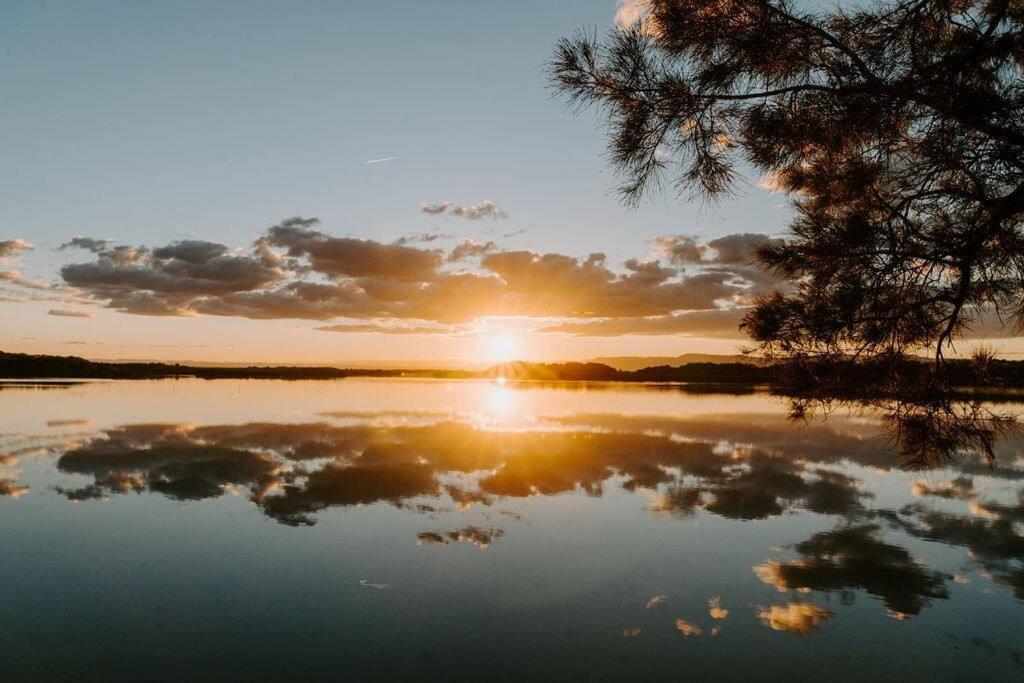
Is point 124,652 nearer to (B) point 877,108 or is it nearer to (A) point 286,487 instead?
(A) point 286,487

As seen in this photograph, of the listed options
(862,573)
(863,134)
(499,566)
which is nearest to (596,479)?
(499,566)

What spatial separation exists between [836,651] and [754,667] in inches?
38.2

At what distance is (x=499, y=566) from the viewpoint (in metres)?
A: 8.16

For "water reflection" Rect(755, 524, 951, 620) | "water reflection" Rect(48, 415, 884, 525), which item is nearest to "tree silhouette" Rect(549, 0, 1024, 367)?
"water reflection" Rect(755, 524, 951, 620)

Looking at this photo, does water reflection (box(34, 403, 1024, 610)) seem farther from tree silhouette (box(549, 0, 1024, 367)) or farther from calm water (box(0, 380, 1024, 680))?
tree silhouette (box(549, 0, 1024, 367))

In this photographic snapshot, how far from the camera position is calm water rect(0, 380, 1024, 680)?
571 centimetres

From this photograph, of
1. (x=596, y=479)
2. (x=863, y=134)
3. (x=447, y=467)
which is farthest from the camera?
(x=447, y=467)

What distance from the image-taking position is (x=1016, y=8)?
6.08m

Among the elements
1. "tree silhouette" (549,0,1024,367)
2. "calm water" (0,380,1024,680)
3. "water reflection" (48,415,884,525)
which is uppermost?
"tree silhouette" (549,0,1024,367)

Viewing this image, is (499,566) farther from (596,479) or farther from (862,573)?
(596,479)

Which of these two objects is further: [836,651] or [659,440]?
[659,440]

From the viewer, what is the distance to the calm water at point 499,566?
225 inches

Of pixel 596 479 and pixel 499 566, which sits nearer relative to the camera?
pixel 499 566

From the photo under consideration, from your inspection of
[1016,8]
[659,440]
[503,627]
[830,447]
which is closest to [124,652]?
[503,627]
